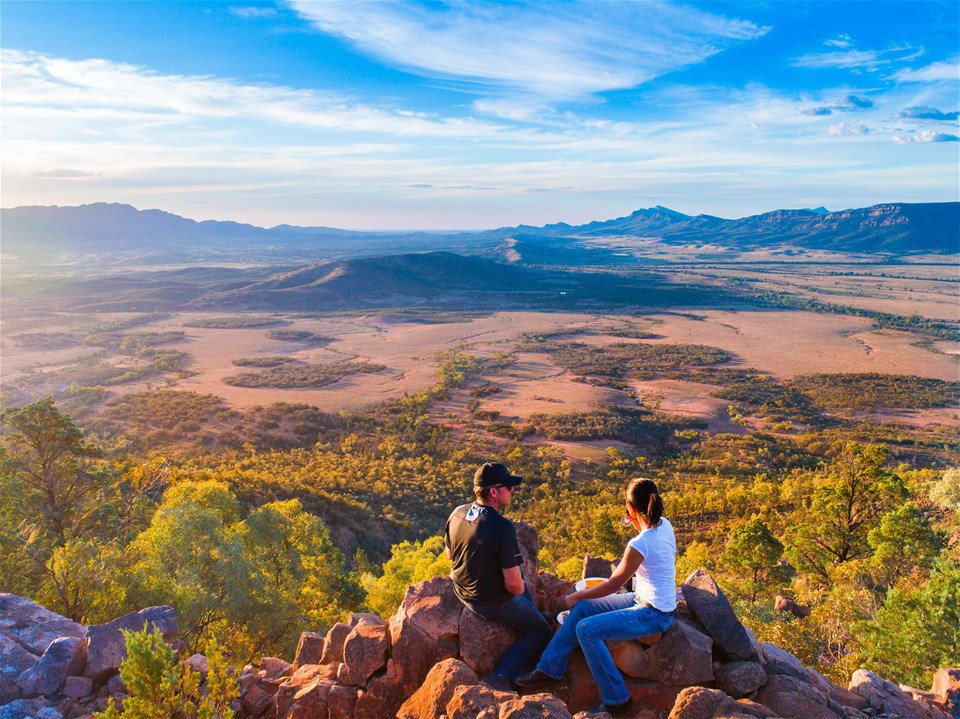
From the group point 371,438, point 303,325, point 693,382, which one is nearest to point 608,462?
point 371,438

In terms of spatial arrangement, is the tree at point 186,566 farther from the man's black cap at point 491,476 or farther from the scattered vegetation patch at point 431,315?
the scattered vegetation patch at point 431,315

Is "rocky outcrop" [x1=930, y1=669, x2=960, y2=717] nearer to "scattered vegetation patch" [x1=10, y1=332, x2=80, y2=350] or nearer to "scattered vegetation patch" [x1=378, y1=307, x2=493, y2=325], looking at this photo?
"scattered vegetation patch" [x1=10, y1=332, x2=80, y2=350]

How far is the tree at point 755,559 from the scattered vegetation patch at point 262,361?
235ft

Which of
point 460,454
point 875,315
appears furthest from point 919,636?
point 875,315

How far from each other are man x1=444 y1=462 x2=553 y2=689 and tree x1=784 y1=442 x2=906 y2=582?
16.0m

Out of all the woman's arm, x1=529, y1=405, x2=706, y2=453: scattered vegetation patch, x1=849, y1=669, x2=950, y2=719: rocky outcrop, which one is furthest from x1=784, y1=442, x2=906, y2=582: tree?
x1=529, y1=405, x2=706, y2=453: scattered vegetation patch

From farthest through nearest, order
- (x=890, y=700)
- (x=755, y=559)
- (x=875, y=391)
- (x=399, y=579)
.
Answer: (x=875, y=391) → (x=755, y=559) → (x=399, y=579) → (x=890, y=700)

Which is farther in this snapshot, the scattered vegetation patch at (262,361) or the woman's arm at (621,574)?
the scattered vegetation patch at (262,361)

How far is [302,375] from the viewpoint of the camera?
72.8 meters

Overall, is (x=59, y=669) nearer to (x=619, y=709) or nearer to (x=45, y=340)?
(x=619, y=709)

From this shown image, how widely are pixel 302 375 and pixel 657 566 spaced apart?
235ft

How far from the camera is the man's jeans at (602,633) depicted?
5918 millimetres

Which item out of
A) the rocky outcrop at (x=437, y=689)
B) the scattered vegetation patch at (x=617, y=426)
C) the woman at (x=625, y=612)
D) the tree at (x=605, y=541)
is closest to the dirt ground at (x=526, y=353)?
the scattered vegetation patch at (x=617, y=426)

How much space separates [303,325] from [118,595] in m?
112
